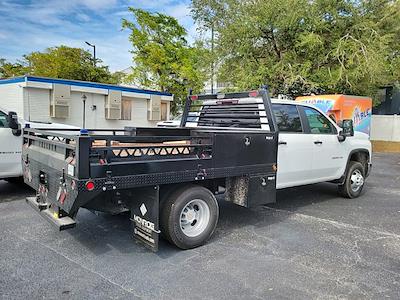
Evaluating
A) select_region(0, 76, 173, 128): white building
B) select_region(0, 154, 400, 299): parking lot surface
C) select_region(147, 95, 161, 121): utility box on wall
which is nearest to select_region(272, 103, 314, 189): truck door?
select_region(0, 154, 400, 299): parking lot surface

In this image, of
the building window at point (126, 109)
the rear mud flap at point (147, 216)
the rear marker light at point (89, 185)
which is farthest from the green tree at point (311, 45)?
the rear marker light at point (89, 185)

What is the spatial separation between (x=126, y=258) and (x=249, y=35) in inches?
588

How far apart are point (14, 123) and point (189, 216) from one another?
161 inches

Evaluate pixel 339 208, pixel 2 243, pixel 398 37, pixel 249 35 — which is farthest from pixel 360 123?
pixel 2 243

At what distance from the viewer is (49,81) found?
15.3m

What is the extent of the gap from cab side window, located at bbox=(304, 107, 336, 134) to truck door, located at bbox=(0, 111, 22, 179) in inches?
212

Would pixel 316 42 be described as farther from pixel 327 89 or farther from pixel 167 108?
pixel 167 108

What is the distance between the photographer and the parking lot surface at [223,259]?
3.35 meters

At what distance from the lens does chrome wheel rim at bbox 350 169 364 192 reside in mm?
7125

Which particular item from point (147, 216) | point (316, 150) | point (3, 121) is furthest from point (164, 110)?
point (147, 216)

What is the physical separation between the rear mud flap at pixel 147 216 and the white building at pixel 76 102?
12.7m

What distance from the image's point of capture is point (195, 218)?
4.40m

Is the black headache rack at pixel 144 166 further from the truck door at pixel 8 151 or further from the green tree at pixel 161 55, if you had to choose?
the green tree at pixel 161 55

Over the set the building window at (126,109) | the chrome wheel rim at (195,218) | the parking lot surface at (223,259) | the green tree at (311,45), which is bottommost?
the parking lot surface at (223,259)
